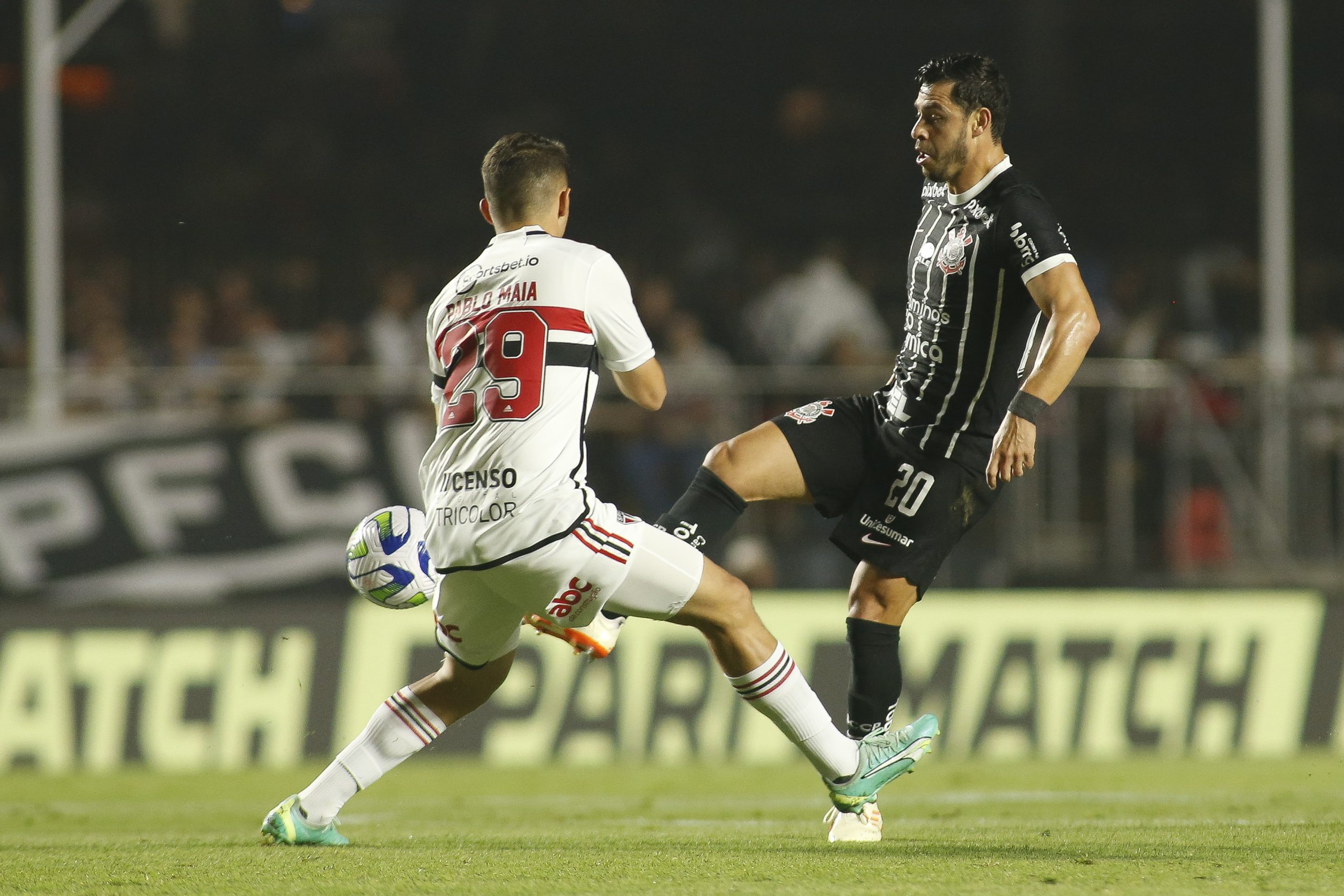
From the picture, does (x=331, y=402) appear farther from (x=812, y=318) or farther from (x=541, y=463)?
(x=541, y=463)

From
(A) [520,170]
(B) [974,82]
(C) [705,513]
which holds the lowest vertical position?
(C) [705,513]

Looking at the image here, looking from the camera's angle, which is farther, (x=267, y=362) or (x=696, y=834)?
(x=267, y=362)

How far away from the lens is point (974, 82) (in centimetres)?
561

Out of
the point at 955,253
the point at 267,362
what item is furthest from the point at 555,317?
the point at 267,362

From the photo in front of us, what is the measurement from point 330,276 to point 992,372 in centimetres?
1017

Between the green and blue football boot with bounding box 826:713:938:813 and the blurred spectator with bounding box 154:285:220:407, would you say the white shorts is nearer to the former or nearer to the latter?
the green and blue football boot with bounding box 826:713:938:813

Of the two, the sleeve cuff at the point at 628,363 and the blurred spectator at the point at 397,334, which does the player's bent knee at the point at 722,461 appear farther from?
the blurred spectator at the point at 397,334

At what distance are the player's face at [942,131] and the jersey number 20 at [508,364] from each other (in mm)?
1598

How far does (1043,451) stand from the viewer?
11.1 metres

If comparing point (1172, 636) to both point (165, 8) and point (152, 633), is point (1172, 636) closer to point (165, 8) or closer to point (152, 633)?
point (152, 633)

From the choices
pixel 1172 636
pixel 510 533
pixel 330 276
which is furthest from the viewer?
pixel 330 276

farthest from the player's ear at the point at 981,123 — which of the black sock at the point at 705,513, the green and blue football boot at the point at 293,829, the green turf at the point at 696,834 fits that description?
the green and blue football boot at the point at 293,829

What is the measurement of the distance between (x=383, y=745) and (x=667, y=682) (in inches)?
190

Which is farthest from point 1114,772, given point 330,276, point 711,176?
point 711,176
